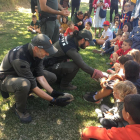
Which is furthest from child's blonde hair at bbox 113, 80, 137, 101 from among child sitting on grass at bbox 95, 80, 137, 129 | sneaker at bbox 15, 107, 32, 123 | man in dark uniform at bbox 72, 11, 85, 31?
man in dark uniform at bbox 72, 11, 85, 31

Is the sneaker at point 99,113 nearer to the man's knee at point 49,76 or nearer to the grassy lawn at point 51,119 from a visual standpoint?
the grassy lawn at point 51,119

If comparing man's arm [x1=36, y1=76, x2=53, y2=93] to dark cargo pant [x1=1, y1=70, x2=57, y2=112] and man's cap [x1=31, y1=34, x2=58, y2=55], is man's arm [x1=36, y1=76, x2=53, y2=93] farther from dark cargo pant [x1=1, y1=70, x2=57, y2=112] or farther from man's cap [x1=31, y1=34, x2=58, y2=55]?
man's cap [x1=31, y1=34, x2=58, y2=55]

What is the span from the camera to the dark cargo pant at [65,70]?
9.46 feet

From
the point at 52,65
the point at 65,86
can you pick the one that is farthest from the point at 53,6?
the point at 65,86

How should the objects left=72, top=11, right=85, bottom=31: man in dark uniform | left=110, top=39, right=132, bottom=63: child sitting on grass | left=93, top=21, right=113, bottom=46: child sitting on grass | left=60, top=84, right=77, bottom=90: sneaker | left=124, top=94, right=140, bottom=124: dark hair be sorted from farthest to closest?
1. left=72, top=11, right=85, bottom=31: man in dark uniform
2. left=93, top=21, right=113, bottom=46: child sitting on grass
3. left=110, top=39, right=132, bottom=63: child sitting on grass
4. left=60, top=84, right=77, bottom=90: sneaker
5. left=124, top=94, right=140, bottom=124: dark hair

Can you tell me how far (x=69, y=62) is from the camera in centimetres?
294

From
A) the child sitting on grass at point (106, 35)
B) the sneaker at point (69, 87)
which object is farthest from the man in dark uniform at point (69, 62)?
the child sitting on grass at point (106, 35)

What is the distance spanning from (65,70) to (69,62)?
178 mm

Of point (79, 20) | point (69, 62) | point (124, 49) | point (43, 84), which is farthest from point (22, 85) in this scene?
point (79, 20)

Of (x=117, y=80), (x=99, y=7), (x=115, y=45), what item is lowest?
(x=117, y=80)

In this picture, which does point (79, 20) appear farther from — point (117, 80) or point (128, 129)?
point (128, 129)

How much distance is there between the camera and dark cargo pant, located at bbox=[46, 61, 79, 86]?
2883mm

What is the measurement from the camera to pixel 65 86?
3084mm

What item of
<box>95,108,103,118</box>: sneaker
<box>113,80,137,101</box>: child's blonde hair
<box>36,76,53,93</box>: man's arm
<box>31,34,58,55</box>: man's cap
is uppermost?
<box>31,34,58,55</box>: man's cap
